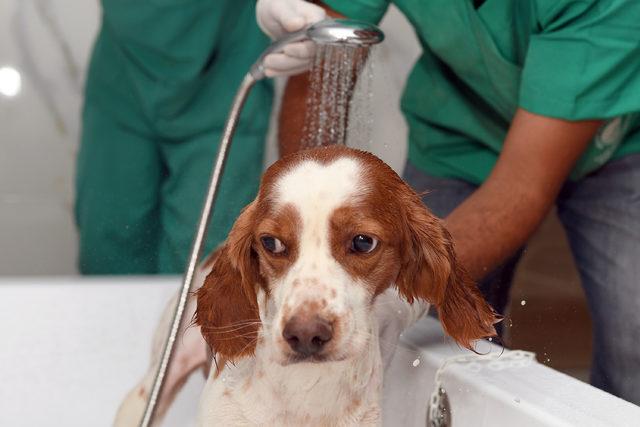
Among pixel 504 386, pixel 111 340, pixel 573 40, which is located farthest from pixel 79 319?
pixel 573 40

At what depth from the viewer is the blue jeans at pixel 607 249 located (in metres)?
1.15

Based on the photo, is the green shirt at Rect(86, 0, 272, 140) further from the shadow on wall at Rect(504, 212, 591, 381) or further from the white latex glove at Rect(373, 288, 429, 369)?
the white latex glove at Rect(373, 288, 429, 369)

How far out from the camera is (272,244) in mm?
751

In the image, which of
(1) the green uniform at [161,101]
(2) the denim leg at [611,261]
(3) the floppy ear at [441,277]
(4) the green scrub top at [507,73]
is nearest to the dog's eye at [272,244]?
(3) the floppy ear at [441,277]

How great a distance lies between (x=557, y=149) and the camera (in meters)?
1.09

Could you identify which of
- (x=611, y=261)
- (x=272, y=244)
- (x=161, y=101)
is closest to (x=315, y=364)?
(x=272, y=244)

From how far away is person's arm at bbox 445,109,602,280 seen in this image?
106 centimetres

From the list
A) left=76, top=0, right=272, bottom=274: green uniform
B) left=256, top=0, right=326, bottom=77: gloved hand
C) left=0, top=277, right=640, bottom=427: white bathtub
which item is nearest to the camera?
left=256, top=0, right=326, bottom=77: gloved hand

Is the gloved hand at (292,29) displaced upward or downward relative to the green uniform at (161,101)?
upward

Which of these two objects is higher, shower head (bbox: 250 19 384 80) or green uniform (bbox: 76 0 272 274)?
shower head (bbox: 250 19 384 80)

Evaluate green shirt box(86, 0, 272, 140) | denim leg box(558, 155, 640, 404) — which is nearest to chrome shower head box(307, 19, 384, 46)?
denim leg box(558, 155, 640, 404)

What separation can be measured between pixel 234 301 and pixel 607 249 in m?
0.62

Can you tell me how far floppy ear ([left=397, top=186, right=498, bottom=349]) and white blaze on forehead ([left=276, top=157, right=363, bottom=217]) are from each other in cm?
5

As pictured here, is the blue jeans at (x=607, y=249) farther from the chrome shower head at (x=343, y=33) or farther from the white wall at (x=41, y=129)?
the white wall at (x=41, y=129)
